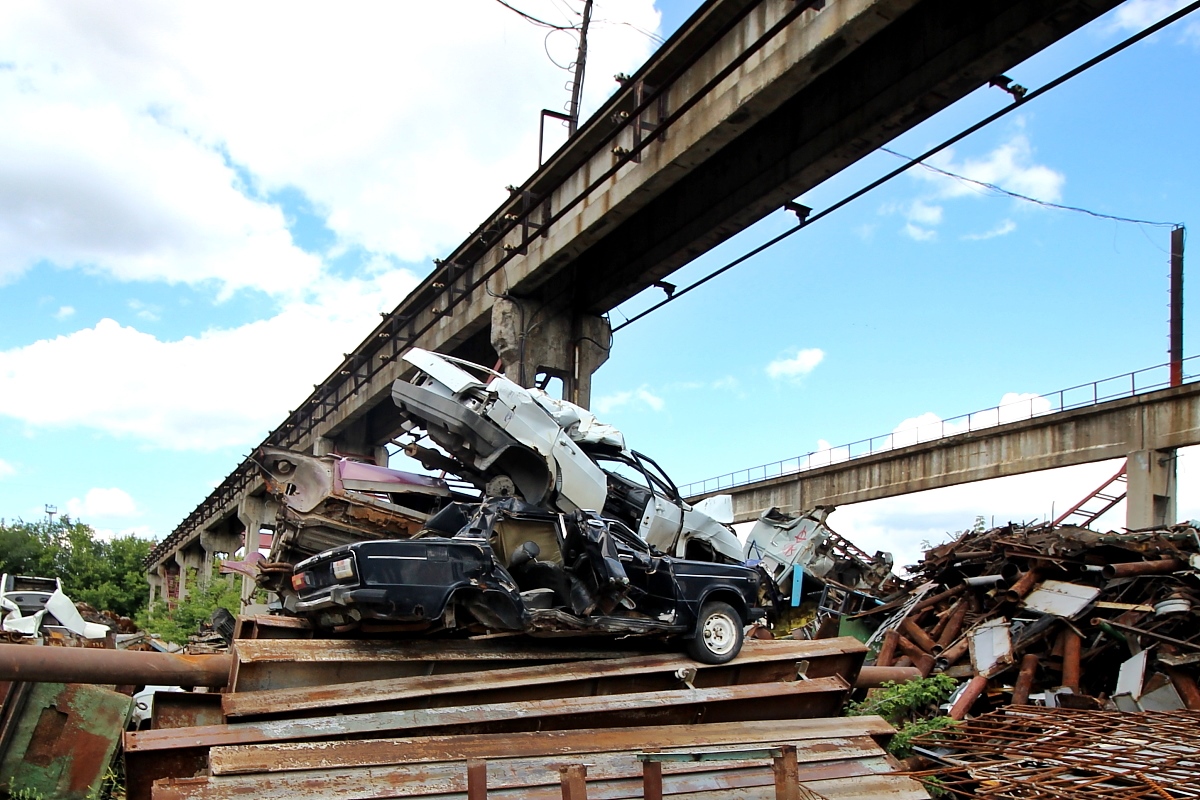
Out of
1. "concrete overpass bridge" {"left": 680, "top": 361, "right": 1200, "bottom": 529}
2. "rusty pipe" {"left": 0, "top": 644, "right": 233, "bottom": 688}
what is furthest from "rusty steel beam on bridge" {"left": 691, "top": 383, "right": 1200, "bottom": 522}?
"rusty pipe" {"left": 0, "top": 644, "right": 233, "bottom": 688}

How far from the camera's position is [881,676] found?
35.3 ft

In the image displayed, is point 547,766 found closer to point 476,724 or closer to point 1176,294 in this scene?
point 476,724

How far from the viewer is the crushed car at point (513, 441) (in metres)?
9.64

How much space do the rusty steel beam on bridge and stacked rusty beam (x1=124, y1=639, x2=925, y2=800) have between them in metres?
18.5

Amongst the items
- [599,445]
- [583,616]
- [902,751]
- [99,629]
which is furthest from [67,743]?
[99,629]

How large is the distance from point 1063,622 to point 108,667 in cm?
1054

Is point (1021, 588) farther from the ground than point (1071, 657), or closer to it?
farther from the ground

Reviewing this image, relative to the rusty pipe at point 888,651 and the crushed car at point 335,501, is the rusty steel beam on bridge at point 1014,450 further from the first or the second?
the crushed car at point 335,501

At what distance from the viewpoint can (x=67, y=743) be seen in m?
7.32

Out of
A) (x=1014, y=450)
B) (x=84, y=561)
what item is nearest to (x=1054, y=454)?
(x=1014, y=450)

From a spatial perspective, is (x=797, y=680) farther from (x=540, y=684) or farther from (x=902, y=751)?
(x=540, y=684)

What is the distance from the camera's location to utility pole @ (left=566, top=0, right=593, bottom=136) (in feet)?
75.2

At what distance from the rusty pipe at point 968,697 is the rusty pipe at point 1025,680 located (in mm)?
362

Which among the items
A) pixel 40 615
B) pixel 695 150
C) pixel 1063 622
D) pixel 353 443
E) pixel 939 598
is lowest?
pixel 40 615
